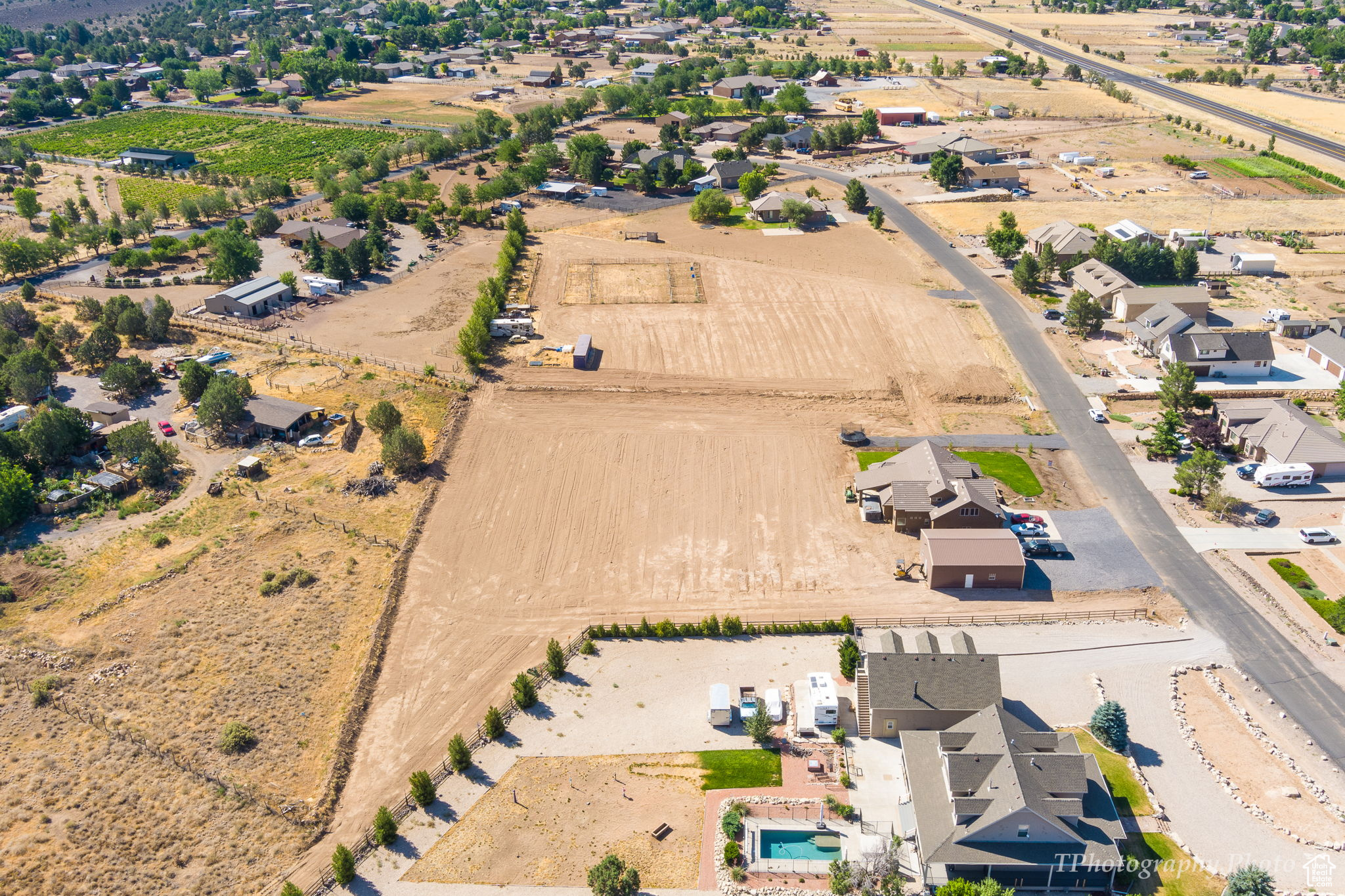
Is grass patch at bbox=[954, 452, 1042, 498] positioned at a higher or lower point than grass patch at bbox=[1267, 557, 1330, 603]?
higher

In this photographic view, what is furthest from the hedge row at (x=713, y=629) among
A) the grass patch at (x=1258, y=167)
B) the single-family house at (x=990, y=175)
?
the grass patch at (x=1258, y=167)

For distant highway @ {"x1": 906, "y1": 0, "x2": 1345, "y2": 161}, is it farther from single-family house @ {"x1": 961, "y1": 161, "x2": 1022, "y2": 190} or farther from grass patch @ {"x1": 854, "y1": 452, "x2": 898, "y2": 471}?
grass patch @ {"x1": 854, "y1": 452, "x2": 898, "y2": 471}

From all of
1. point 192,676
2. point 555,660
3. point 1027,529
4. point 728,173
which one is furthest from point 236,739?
point 728,173

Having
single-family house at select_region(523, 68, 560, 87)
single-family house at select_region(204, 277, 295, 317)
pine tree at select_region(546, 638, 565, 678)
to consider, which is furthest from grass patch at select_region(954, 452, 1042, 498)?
single-family house at select_region(523, 68, 560, 87)

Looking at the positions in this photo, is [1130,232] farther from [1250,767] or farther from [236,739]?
[236,739]

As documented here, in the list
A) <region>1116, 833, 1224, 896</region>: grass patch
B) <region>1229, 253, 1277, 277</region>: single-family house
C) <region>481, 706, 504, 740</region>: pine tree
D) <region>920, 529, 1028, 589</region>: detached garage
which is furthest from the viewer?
<region>1229, 253, 1277, 277</region>: single-family house

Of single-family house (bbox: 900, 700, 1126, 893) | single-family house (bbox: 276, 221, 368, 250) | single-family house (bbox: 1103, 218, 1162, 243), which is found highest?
single-family house (bbox: 276, 221, 368, 250)

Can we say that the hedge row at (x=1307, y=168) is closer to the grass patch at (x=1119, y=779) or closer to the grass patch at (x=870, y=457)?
the grass patch at (x=870, y=457)

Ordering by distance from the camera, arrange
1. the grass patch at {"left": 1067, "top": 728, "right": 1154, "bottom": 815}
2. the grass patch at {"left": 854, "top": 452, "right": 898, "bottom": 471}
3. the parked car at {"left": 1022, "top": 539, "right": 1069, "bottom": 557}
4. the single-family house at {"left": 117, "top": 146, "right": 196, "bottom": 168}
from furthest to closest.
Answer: the single-family house at {"left": 117, "top": 146, "right": 196, "bottom": 168} < the grass patch at {"left": 854, "top": 452, "right": 898, "bottom": 471} < the parked car at {"left": 1022, "top": 539, "right": 1069, "bottom": 557} < the grass patch at {"left": 1067, "top": 728, "right": 1154, "bottom": 815}
